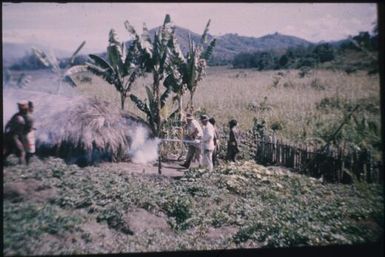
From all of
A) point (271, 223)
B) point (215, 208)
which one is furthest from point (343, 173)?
point (215, 208)

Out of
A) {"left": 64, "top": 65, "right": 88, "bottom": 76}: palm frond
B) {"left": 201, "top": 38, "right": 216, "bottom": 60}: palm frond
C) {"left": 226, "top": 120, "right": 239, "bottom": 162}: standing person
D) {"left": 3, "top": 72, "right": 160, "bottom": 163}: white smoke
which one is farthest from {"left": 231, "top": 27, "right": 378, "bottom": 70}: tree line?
{"left": 64, "top": 65, "right": 88, "bottom": 76}: palm frond

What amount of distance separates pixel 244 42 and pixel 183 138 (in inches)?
75.3

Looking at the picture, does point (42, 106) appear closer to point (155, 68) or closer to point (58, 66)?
point (58, 66)

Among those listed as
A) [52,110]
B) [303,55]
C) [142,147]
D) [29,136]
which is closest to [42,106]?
[52,110]

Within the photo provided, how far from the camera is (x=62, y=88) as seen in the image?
6691mm

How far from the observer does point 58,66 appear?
6574 millimetres

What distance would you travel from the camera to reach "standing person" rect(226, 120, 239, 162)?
7.23 meters

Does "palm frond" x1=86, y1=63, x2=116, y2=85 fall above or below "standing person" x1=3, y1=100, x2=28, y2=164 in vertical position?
above

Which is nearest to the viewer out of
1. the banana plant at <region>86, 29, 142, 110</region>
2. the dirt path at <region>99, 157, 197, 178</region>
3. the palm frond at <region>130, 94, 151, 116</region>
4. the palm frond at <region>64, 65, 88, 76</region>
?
the palm frond at <region>64, 65, 88, 76</region>

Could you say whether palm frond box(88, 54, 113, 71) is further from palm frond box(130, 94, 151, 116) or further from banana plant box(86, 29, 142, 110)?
palm frond box(130, 94, 151, 116)

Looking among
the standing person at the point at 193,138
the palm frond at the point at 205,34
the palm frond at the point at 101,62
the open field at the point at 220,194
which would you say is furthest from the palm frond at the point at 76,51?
the standing person at the point at 193,138

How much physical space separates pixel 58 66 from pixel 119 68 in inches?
40.2

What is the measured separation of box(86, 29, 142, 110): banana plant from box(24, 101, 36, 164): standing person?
45.9 inches

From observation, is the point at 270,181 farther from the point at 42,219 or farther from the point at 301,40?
the point at 42,219
